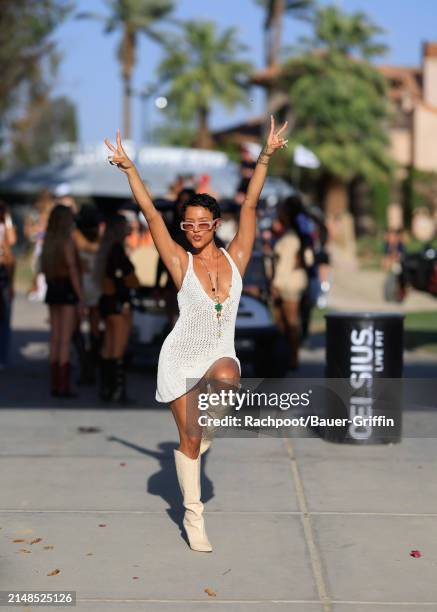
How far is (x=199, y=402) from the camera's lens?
6.12 m

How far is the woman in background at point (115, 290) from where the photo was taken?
1084cm

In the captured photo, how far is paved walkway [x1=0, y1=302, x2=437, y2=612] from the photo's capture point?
5.63 m

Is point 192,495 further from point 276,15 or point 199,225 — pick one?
point 276,15

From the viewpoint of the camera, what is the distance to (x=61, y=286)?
11.3 metres

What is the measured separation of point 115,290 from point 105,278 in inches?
5.3

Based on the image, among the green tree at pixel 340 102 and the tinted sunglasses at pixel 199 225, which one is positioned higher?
the green tree at pixel 340 102

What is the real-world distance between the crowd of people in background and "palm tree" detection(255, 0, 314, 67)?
1760 inches

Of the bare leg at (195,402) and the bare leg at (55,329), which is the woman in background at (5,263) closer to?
the bare leg at (55,329)

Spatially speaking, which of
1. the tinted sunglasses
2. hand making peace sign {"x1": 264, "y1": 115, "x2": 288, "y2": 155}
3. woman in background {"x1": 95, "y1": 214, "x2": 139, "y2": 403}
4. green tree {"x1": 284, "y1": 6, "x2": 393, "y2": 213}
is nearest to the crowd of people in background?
woman in background {"x1": 95, "y1": 214, "x2": 139, "y2": 403}

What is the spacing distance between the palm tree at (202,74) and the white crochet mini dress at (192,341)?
59.3 meters

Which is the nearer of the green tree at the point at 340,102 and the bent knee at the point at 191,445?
the bent knee at the point at 191,445

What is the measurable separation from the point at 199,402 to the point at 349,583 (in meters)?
1.12

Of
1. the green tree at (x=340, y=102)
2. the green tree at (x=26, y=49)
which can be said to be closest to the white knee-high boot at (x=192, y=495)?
the green tree at (x=26, y=49)

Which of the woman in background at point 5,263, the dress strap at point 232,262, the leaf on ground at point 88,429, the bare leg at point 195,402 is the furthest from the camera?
the woman in background at point 5,263
